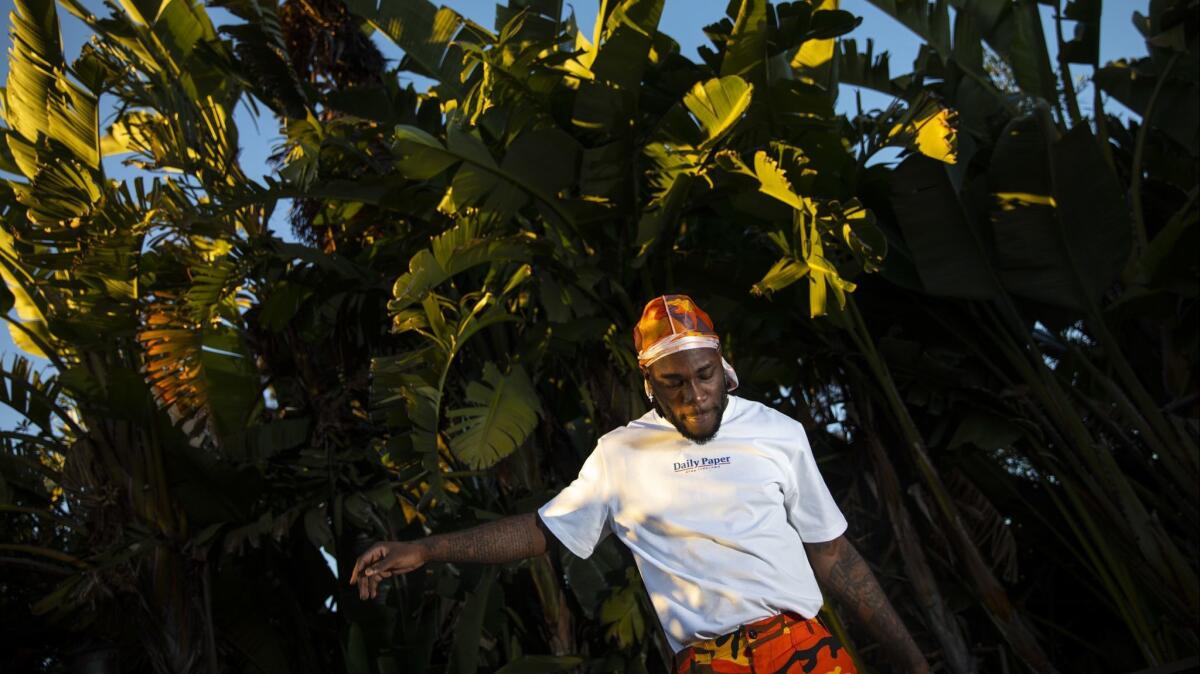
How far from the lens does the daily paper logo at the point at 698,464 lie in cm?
263

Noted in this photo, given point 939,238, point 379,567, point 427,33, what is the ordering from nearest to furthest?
point 379,567 < point 939,238 < point 427,33

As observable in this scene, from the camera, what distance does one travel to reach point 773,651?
2.53m

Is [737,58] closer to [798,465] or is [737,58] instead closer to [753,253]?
[753,253]

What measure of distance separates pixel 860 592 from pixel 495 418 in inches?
126

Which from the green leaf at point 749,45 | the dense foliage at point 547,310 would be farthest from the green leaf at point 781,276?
the green leaf at point 749,45

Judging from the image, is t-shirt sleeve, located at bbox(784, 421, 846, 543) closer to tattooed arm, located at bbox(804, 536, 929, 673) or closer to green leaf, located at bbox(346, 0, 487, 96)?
tattooed arm, located at bbox(804, 536, 929, 673)

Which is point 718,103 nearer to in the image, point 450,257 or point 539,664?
point 450,257

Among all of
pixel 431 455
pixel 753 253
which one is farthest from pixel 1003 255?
pixel 431 455

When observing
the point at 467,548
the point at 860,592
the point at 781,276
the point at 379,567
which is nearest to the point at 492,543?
the point at 467,548

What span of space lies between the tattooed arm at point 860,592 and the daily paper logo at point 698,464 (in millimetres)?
392

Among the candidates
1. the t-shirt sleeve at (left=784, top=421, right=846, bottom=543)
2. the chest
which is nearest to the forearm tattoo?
the chest

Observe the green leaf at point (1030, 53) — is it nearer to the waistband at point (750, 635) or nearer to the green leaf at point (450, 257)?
the green leaf at point (450, 257)

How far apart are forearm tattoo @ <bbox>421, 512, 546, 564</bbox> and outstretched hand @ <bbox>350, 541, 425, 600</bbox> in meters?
0.08

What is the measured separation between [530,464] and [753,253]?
1857mm
